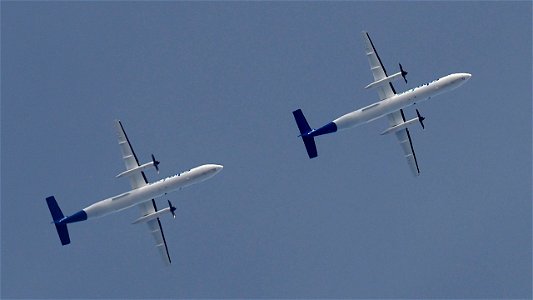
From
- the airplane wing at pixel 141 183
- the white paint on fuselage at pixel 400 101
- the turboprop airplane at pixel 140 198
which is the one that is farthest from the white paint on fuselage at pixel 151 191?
the white paint on fuselage at pixel 400 101

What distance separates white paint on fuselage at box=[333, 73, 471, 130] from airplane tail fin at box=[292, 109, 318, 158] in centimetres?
536

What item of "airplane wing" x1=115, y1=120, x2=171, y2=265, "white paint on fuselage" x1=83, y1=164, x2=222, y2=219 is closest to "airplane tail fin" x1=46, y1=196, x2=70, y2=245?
"white paint on fuselage" x1=83, y1=164, x2=222, y2=219

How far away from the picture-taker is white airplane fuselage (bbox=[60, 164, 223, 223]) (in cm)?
12631

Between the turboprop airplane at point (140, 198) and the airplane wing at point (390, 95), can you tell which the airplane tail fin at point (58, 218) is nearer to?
the turboprop airplane at point (140, 198)

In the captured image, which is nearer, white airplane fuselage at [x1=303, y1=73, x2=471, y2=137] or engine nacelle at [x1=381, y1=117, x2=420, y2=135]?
white airplane fuselage at [x1=303, y1=73, x2=471, y2=137]

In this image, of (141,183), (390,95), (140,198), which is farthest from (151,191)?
(390,95)

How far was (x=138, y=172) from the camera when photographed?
12988cm

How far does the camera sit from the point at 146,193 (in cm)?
12762

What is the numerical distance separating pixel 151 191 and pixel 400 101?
3348 cm

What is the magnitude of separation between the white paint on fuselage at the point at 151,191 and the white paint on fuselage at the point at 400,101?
1875 centimetres

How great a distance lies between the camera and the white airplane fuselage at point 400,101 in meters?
126

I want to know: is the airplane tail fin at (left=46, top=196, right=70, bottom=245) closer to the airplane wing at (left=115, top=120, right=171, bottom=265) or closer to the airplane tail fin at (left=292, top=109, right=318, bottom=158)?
the airplane wing at (left=115, top=120, right=171, bottom=265)

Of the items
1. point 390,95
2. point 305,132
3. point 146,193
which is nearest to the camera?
point 146,193

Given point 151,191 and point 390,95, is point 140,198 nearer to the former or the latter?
point 151,191
